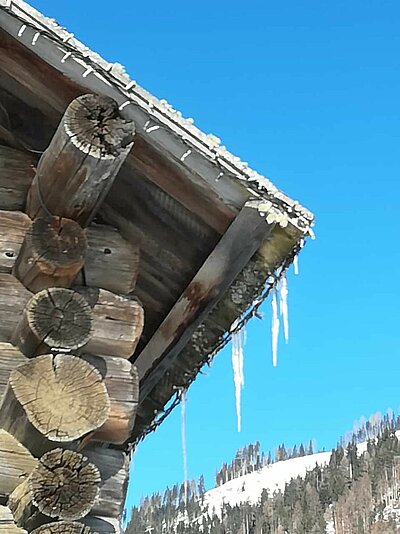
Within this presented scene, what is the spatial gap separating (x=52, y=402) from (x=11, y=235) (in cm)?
103

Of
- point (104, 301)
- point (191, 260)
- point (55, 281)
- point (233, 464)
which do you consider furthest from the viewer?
point (233, 464)

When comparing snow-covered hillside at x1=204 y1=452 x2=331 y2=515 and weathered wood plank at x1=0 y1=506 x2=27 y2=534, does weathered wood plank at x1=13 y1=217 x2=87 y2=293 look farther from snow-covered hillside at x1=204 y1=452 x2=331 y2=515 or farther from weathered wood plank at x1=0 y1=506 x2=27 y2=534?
snow-covered hillside at x1=204 y1=452 x2=331 y2=515

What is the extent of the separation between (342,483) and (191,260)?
91521 millimetres

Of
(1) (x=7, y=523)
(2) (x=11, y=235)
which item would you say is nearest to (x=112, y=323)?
(2) (x=11, y=235)

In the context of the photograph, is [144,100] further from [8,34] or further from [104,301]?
[104,301]

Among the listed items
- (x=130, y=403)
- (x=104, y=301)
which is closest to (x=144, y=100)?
(x=104, y=301)

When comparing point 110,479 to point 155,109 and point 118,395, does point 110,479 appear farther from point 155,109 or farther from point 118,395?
point 155,109

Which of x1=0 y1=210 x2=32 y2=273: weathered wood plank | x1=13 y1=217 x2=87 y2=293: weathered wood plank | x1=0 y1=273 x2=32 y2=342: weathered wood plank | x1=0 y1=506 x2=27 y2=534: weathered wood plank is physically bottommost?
x1=0 y1=506 x2=27 y2=534: weathered wood plank

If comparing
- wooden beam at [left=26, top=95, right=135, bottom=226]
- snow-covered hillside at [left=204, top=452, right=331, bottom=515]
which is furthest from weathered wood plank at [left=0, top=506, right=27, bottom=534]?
snow-covered hillside at [left=204, top=452, right=331, bottom=515]

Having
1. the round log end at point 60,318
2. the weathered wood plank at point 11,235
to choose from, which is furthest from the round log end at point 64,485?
the weathered wood plank at point 11,235

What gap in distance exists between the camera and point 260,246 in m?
4.38

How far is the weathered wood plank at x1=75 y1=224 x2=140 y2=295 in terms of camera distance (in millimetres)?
4441

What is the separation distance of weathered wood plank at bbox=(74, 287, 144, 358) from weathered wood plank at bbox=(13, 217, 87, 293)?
0.91ft

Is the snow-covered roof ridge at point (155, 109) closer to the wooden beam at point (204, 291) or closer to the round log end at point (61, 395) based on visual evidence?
the wooden beam at point (204, 291)
